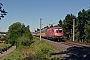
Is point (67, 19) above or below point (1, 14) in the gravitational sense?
above

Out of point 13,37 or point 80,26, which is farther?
Answer: point 13,37

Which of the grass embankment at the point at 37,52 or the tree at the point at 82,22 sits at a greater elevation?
the tree at the point at 82,22

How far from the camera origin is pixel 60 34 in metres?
38.5

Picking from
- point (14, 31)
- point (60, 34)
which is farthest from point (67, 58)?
point (14, 31)

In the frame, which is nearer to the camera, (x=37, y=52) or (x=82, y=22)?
(x=37, y=52)

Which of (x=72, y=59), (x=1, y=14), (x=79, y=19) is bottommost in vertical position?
(x=72, y=59)

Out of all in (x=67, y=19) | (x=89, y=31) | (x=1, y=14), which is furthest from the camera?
(x=67, y=19)

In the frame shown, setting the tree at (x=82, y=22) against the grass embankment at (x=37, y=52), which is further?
the tree at (x=82, y=22)

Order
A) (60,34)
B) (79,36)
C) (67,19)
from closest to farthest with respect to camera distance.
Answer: (60,34) < (79,36) < (67,19)

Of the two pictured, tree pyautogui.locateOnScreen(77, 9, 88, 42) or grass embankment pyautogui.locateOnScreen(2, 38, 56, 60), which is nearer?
grass embankment pyautogui.locateOnScreen(2, 38, 56, 60)

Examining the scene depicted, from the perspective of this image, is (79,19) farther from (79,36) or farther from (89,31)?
(89,31)

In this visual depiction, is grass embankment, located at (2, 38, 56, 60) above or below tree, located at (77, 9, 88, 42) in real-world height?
below

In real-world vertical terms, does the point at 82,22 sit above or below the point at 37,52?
above

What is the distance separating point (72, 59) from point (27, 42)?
40672 millimetres
